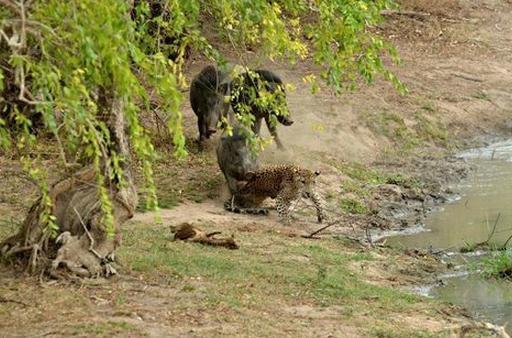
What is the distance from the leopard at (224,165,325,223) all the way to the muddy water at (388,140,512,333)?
3.89 feet

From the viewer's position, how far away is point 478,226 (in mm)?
14156

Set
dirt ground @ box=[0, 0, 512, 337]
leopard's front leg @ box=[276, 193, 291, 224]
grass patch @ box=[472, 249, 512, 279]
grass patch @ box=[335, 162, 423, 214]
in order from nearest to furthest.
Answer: dirt ground @ box=[0, 0, 512, 337] → grass patch @ box=[472, 249, 512, 279] → leopard's front leg @ box=[276, 193, 291, 224] → grass patch @ box=[335, 162, 423, 214]

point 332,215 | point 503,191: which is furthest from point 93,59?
point 503,191

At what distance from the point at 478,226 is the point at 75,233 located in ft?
21.4

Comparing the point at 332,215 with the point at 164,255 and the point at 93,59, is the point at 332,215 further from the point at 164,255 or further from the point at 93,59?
the point at 93,59

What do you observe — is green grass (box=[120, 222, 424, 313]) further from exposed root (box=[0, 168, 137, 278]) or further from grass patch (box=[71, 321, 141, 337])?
grass patch (box=[71, 321, 141, 337])

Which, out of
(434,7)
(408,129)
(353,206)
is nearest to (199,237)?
(353,206)

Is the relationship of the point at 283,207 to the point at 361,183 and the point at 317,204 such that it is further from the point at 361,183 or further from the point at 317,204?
the point at 361,183

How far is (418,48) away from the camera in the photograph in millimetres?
24438

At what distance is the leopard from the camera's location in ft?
44.1

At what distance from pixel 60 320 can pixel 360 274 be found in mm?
3899

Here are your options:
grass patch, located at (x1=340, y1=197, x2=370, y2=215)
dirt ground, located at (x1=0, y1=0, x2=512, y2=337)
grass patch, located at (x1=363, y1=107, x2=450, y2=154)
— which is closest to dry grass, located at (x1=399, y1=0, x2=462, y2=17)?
dirt ground, located at (x1=0, y1=0, x2=512, y2=337)

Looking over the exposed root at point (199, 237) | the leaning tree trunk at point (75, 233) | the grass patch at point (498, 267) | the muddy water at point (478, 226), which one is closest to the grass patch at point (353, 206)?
the muddy water at point (478, 226)

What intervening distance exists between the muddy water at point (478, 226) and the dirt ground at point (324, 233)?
340 millimetres
